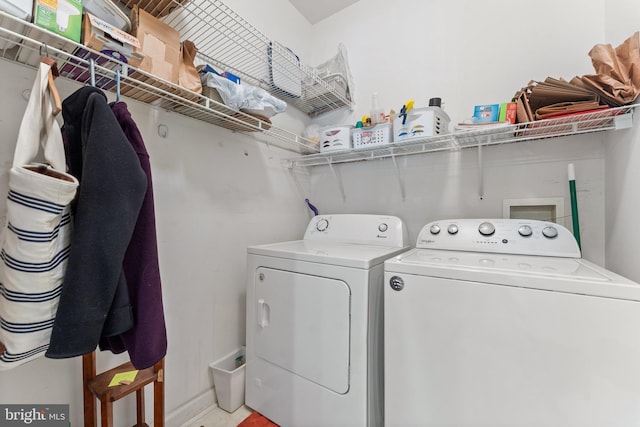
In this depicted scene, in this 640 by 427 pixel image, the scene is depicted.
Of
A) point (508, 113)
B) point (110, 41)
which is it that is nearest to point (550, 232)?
point (508, 113)

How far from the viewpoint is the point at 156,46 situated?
3.33 feet

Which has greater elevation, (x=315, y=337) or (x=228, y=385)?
(x=315, y=337)

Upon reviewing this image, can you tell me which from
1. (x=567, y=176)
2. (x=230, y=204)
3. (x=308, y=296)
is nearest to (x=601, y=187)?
(x=567, y=176)

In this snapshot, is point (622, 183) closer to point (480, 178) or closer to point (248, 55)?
point (480, 178)

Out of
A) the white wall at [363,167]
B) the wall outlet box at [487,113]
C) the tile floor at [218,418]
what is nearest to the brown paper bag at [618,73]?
the white wall at [363,167]

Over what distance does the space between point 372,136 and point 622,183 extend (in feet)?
3.57

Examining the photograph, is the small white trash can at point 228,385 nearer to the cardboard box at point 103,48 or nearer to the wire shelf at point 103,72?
the wire shelf at point 103,72

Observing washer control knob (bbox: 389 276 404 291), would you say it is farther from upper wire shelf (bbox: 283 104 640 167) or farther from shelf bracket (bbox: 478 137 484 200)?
shelf bracket (bbox: 478 137 484 200)

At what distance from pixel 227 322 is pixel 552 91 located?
1994 mm

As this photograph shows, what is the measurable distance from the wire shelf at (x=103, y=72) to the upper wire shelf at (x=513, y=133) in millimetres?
711

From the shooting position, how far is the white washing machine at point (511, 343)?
2.37 feet

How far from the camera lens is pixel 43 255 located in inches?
26.7

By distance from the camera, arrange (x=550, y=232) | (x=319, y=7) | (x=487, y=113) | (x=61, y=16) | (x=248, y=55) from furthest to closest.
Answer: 1. (x=319, y=7)
2. (x=248, y=55)
3. (x=487, y=113)
4. (x=550, y=232)
5. (x=61, y=16)

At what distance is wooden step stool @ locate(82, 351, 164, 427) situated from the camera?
37.4 inches
